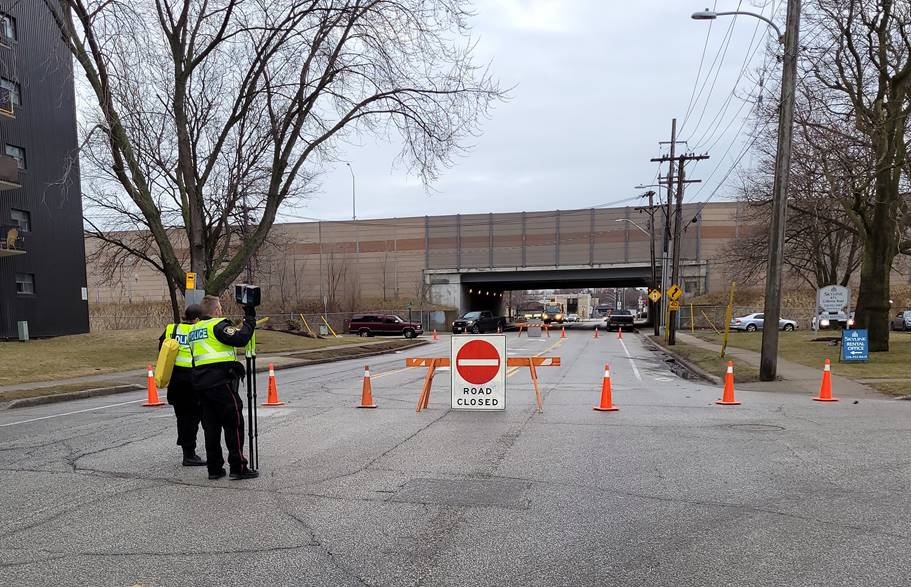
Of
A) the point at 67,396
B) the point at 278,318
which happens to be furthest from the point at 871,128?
the point at 278,318

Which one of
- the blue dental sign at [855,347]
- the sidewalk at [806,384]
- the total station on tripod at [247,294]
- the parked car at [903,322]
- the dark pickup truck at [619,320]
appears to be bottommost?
the dark pickup truck at [619,320]

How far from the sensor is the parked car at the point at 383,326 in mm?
44188

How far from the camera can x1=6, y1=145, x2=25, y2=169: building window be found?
29.6m

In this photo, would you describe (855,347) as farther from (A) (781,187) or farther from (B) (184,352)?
(B) (184,352)

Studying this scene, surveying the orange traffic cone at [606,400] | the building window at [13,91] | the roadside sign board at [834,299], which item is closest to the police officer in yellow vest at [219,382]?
the orange traffic cone at [606,400]

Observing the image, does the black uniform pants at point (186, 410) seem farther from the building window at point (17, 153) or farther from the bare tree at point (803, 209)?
the building window at point (17, 153)

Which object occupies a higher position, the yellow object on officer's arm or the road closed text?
the yellow object on officer's arm

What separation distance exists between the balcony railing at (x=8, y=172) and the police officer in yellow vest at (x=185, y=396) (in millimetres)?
26810

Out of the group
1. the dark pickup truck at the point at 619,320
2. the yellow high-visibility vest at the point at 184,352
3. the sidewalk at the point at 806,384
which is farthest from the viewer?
the dark pickup truck at the point at 619,320

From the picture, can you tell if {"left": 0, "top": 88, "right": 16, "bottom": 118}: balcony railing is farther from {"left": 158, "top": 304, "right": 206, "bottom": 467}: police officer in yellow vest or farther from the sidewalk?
the sidewalk

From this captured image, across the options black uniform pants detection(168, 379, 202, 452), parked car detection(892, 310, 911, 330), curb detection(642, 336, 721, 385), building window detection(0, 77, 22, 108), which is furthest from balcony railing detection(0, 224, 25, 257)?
parked car detection(892, 310, 911, 330)

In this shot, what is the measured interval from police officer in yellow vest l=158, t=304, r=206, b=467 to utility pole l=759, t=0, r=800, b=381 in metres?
12.3

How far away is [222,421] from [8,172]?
28.2 m

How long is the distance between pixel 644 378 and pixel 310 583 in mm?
13480
